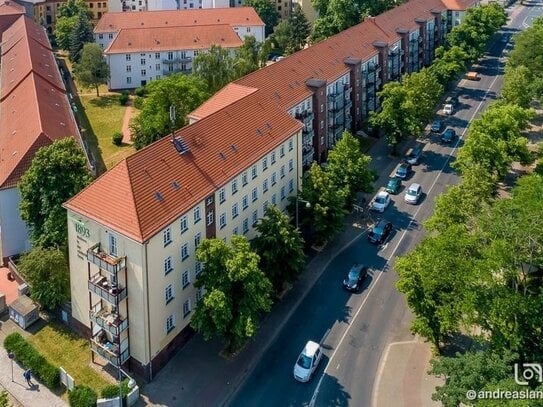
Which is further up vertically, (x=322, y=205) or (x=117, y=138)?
(x=322, y=205)

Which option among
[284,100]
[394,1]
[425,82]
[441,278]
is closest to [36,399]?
[441,278]

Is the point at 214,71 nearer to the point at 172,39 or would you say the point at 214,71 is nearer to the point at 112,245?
the point at 172,39

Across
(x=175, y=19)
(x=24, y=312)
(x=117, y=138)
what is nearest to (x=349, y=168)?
(x=24, y=312)

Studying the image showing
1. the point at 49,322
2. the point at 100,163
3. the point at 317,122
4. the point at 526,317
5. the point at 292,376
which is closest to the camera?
the point at 526,317

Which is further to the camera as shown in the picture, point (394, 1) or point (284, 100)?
point (394, 1)

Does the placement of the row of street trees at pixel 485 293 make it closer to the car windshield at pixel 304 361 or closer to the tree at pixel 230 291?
the car windshield at pixel 304 361

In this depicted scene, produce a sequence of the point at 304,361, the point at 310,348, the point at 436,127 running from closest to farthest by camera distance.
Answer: the point at 304,361 < the point at 310,348 < the point at 436,127

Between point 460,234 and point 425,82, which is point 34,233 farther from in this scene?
point 425,82
